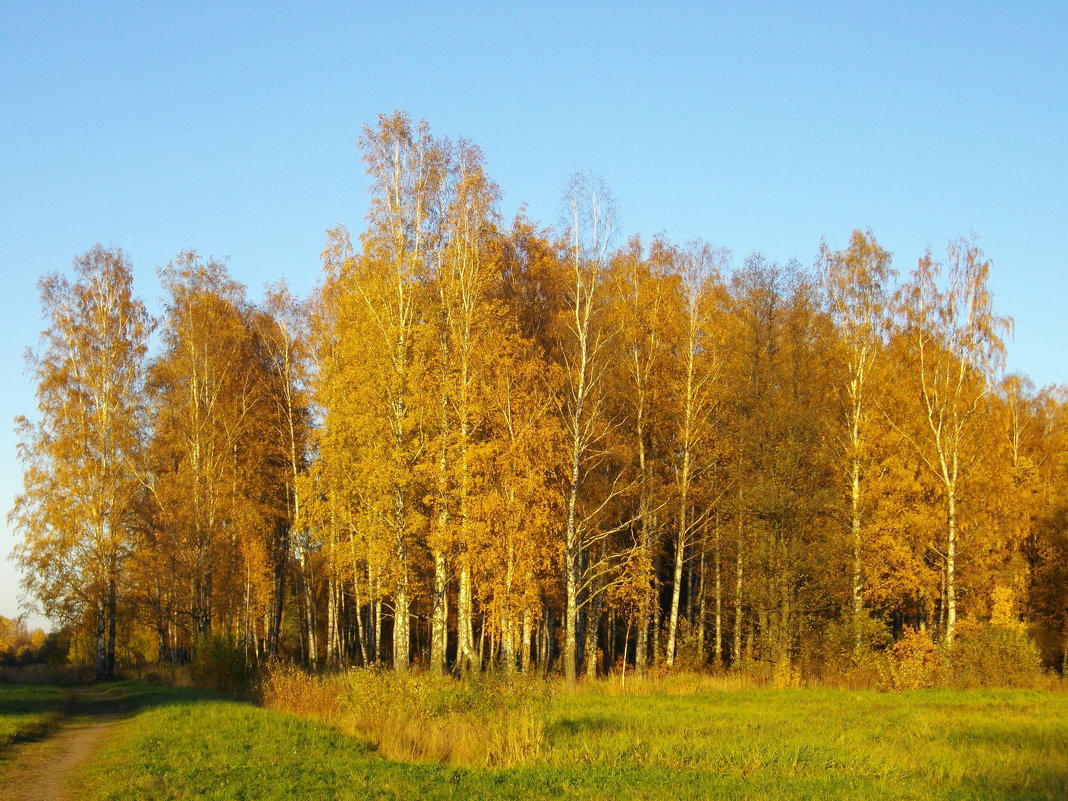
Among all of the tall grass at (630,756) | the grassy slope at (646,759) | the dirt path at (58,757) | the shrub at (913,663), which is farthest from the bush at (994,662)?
the dirt path at (58,757)

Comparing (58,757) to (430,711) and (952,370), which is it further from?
(952,370)

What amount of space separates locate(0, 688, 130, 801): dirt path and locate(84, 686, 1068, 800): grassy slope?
1.51ft

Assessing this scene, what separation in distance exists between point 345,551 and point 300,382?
13440mm

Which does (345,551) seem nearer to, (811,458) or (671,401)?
(671,401)

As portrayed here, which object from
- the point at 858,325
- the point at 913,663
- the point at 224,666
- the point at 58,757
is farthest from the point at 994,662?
the point at 58,757

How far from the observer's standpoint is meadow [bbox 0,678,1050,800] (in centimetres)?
1089

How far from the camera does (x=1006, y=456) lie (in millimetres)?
40688

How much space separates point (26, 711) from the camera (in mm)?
19969

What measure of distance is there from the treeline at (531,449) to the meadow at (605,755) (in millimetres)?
6581

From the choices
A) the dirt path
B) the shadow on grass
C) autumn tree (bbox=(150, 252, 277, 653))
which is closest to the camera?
the dirt path

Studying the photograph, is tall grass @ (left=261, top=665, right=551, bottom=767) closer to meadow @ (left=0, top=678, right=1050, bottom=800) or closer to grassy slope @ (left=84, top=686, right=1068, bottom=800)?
meadow @ (left=0, top=678, right=1050, bottom=800)

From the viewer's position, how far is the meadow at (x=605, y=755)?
35.7ft

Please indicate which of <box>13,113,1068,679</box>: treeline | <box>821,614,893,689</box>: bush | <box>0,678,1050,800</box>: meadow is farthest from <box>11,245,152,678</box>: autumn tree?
<box>821,614,893,689</box>: bush

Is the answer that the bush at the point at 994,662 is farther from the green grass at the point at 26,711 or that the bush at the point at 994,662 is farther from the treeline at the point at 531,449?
the green grass at the point at 26,711
